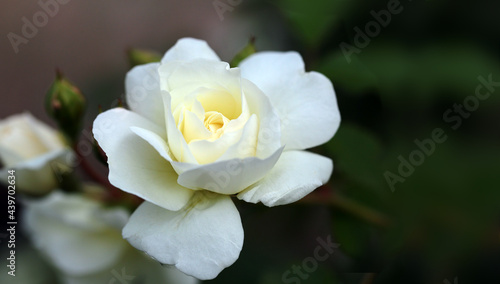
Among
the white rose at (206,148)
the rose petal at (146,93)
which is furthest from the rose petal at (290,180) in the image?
the rose petal at (146,93)

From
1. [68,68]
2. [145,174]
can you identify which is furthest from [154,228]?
[68,68]

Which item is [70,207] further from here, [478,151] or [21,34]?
[21,34]

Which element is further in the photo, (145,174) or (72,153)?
(72,153)

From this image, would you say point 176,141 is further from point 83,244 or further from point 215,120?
point 83,244

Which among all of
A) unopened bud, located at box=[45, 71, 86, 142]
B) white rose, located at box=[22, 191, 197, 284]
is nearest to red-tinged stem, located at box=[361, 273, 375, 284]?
white rose, located at box=[22, 191, 197, 284]

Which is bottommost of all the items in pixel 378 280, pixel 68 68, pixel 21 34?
pixel 68 68

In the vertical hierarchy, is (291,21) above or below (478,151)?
above

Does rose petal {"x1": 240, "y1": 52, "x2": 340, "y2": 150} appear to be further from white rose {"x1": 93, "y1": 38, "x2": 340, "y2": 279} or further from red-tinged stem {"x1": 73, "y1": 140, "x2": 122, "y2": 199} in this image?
red-tinged stem {"x1": 73, "y1": 140, "x2": 122, "y2": 199}
